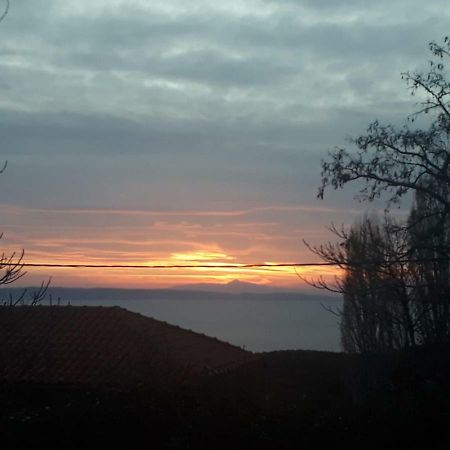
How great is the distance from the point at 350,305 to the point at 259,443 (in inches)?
668

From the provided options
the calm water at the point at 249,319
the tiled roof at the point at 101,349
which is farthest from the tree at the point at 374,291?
the calm water at the point at 249,319

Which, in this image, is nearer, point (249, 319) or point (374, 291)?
point (374, 291)

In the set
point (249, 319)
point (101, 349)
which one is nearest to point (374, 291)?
point (101, 349)

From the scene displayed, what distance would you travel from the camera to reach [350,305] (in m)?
27.1

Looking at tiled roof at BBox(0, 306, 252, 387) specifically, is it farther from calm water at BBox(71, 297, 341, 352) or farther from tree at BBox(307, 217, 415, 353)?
calm water at BBox(71, 297, 341, 352)

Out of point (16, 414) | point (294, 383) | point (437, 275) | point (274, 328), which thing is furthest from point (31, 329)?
point (274, 328)

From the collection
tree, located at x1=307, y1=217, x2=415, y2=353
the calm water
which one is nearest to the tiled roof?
tree, located at x1=307, y1=217, x2=415, y2=353

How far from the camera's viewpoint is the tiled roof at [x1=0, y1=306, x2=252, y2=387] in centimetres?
2583

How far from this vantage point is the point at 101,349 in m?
28.2

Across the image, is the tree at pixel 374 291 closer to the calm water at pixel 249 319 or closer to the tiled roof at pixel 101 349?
the tiled roof at pixel 101 349

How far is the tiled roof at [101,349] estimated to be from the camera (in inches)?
1017

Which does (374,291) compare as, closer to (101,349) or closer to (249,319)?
(101,349)

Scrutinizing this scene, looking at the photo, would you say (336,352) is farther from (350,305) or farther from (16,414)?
(16,414)

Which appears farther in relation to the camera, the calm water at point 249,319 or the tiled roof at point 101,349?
the calm water at point 249,319
